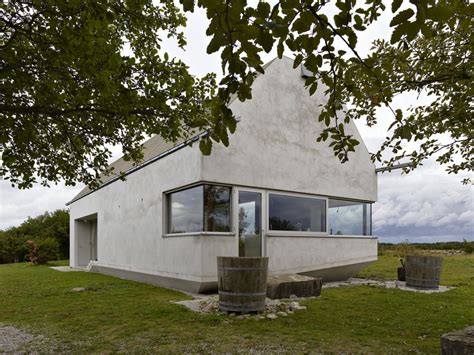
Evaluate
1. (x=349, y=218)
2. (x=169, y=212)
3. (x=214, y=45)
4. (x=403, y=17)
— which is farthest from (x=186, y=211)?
(x=403, y=17)

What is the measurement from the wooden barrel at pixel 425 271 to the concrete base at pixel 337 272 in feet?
7.65

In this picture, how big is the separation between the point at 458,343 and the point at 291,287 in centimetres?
516

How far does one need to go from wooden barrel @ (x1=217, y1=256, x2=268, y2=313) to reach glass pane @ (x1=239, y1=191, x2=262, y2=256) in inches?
115

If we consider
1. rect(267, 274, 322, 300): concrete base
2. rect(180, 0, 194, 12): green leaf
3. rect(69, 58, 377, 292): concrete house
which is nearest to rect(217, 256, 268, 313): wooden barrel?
rect(267, 274, 322, 300): concrete base

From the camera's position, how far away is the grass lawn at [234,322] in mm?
→ 5523

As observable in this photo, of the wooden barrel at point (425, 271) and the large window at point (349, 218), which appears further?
the large window at point (349, 218)

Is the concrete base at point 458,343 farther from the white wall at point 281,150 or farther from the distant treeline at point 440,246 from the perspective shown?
the distant treeline at point 440,246

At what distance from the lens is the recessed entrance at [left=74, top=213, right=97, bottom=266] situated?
20798 mm

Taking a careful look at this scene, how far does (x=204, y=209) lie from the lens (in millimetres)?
9641

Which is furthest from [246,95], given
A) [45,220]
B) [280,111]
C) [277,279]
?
[45,220]

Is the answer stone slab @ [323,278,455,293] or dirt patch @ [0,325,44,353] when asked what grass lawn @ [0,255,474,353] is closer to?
dirt patch @ [0,325,44,353]

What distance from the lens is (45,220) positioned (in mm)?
30469

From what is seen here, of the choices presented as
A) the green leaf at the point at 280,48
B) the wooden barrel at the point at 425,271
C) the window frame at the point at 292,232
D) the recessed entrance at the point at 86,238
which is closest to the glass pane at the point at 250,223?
the window frame at the point at 292,232

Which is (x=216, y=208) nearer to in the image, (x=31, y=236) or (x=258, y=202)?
(x=258, y=202)
